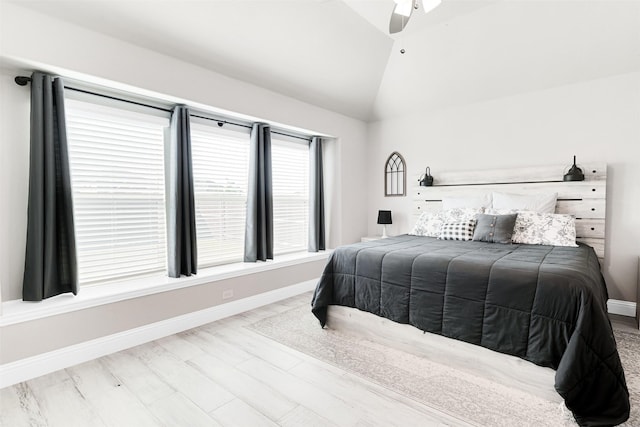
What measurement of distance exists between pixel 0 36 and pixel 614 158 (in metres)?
5.34

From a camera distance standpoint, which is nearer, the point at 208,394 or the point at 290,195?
the point at 208,394

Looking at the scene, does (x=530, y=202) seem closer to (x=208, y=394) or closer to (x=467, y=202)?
(x=467, y=202)

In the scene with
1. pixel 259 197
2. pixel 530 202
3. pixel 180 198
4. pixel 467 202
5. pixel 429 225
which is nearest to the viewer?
pixel 180 198

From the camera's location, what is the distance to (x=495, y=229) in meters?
3.28

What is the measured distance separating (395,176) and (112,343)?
4114mm

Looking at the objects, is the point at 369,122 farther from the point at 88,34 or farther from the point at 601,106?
the point at 88,34

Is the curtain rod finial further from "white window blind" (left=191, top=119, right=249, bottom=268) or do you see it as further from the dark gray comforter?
the dark gray comforter

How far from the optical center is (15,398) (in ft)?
6.55

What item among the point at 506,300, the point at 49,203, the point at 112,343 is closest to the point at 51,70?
the point at 49,203

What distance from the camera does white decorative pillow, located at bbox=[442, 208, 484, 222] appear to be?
3682mm

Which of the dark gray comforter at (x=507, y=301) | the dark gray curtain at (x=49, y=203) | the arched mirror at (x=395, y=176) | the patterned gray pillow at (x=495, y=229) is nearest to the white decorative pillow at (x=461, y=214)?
the patterned gray pillow at (x=495, y=229)

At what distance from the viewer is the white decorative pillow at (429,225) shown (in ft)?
12.7

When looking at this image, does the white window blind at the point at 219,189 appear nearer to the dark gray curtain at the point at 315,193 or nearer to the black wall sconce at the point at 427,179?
the dark gray curtain at the point at 315,193

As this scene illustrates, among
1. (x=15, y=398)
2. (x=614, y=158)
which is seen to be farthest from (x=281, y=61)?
(x=614, y=158)
